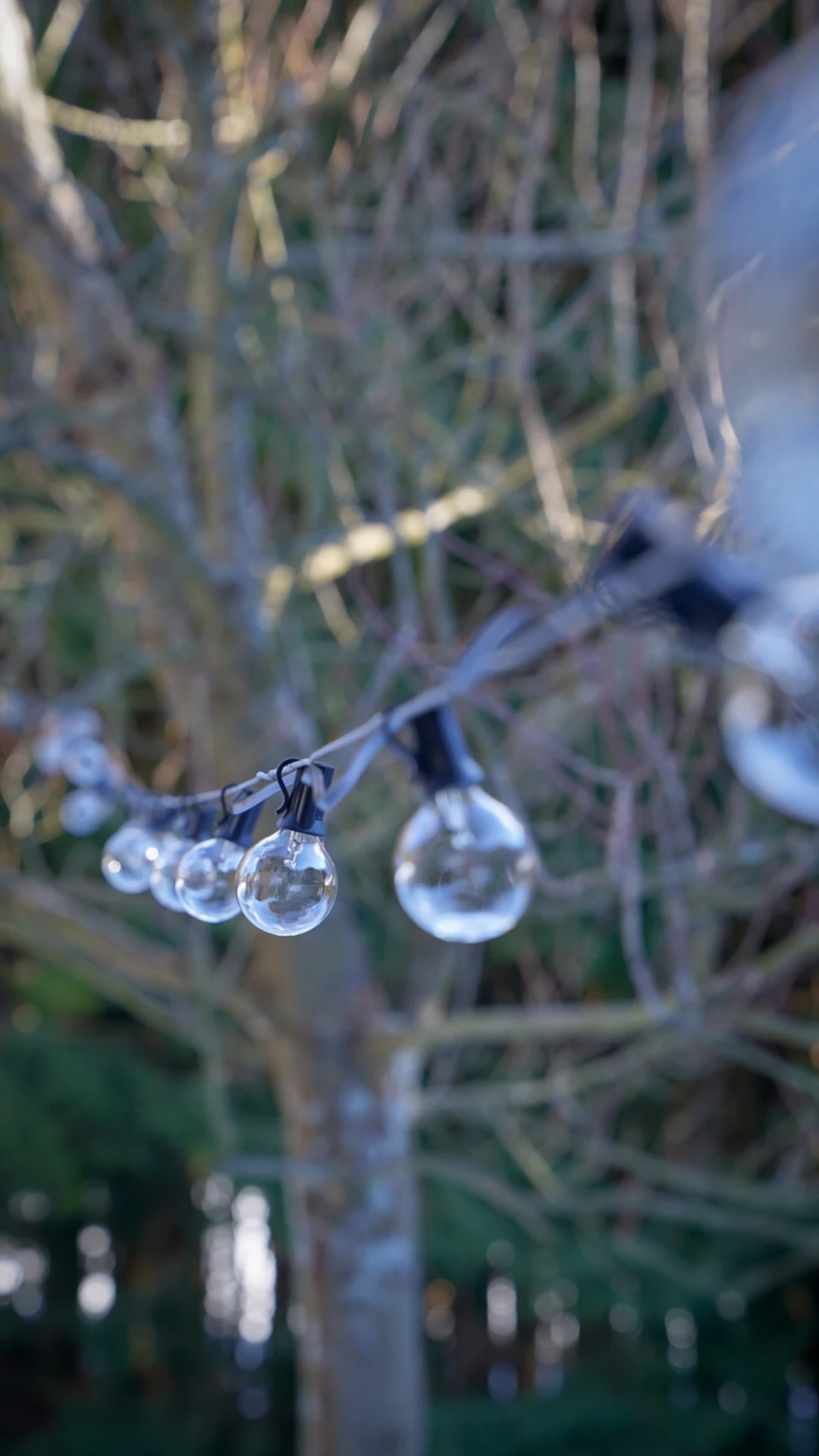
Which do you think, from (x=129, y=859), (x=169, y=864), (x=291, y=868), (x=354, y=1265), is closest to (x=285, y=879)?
(x=291, y=868)

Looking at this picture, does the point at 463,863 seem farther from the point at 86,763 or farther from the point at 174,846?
the point at 86,763

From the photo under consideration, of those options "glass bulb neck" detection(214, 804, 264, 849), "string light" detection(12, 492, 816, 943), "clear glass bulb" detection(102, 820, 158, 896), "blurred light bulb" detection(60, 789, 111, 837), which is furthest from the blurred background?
"clear glass bulb" detection(102, 820, 158, 896)

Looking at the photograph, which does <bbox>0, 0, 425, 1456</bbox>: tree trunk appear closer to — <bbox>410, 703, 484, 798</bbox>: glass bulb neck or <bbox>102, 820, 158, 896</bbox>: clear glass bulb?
<bbox>102, 820, 158, 896</bbox>: clear glass bulb

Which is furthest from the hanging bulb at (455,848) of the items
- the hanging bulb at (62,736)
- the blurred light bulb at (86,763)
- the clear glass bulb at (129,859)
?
the hanging bulb at (62,736)

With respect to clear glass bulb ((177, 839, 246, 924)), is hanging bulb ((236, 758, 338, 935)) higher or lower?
lower

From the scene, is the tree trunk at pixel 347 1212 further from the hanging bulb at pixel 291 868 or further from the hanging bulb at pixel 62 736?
the hanging bulb at pixel 291 868
